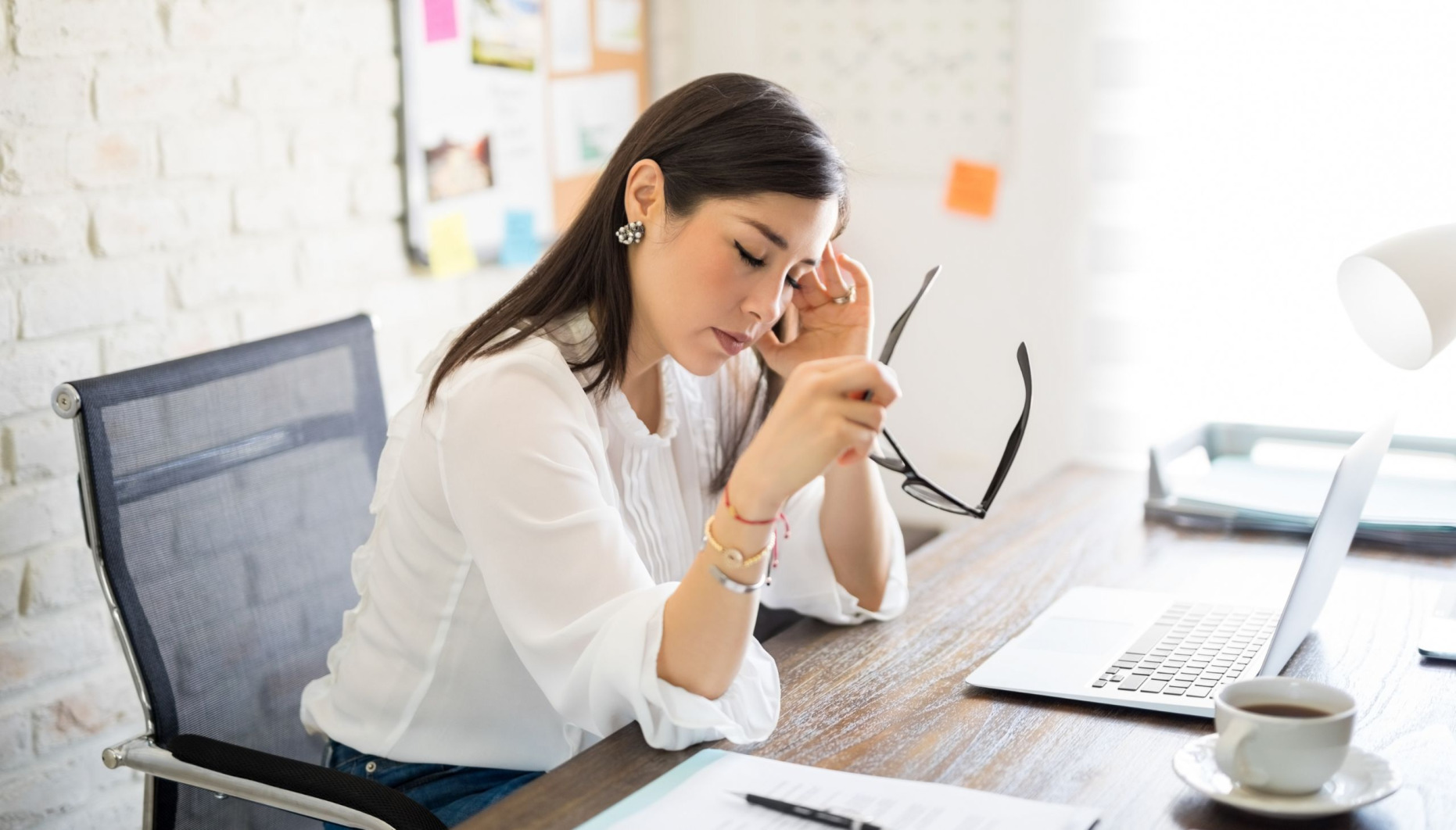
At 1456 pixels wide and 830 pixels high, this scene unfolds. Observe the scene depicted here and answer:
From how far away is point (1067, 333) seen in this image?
2.62 m

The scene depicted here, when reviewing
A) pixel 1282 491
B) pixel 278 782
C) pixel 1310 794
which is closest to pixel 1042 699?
pixel 1310 794

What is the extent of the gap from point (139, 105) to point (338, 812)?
3.41ft

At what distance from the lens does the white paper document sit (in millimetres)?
884

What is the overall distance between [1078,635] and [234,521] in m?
0.80

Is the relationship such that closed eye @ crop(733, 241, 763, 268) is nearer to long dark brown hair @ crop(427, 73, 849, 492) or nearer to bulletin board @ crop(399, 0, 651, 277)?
long dark brown hair @ crop(427, 73, 849, 492)

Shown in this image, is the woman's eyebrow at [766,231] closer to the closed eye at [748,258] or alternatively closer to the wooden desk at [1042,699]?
the closed eye at [748,258]

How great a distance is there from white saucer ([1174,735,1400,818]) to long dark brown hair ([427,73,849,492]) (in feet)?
1.82

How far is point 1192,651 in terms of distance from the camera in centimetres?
122

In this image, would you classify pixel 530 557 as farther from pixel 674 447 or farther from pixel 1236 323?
pixel 1236 323

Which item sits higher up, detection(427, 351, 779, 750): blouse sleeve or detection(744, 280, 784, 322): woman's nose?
detection(744, 280, 784, 322): woman's nose

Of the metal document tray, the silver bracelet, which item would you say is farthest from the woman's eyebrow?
the metal document tray

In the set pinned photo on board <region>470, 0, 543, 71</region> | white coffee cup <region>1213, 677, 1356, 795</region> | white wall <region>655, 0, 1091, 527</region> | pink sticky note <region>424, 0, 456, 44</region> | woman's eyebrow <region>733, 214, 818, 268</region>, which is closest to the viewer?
white coffee cup <region>1213, 677, 1356, 795</region>

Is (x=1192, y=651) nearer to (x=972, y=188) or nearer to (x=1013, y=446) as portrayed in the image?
(x=1013, y=446)

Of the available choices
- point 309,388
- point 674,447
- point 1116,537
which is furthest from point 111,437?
point 1116,537
